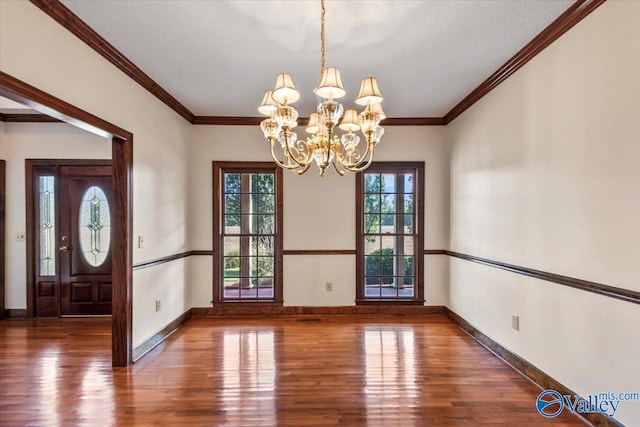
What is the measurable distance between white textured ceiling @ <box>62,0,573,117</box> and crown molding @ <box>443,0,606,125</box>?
6cm

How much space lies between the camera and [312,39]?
8.73 ft

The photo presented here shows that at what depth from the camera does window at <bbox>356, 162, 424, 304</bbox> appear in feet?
15.8

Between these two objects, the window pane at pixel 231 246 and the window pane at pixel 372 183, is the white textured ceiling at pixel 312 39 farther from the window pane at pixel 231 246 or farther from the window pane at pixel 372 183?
the window pane at pixel 231 246

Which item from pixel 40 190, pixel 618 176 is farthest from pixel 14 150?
pixel 618 176

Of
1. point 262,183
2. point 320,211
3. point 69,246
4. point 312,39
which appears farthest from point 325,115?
point 69,246

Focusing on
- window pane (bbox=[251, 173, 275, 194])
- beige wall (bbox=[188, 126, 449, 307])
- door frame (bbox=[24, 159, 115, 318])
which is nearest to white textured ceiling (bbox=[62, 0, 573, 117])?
beige wall (bbox=[188, 126, 449, 307])

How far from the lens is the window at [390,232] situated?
15.8ft

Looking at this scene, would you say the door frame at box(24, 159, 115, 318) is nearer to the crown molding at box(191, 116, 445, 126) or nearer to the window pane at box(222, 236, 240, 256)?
the crown molding at box(191, 116, 445, 126)

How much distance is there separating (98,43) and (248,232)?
2839 mm

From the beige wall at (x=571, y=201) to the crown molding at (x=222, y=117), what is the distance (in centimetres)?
7

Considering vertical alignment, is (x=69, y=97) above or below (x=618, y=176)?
above

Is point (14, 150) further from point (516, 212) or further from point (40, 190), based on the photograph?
point (516, 212)

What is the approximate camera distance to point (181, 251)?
4426mm

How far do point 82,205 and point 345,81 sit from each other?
4094 millimetres
